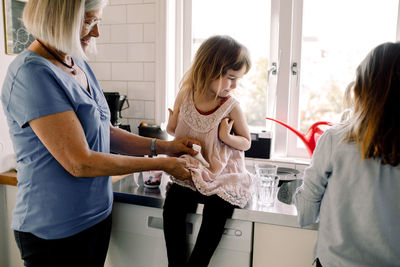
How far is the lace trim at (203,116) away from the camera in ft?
4.21

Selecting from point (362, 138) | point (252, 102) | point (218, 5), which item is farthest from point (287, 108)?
point (362, 138)

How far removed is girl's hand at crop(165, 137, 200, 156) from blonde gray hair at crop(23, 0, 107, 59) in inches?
20.1

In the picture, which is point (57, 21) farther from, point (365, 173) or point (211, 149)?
point (365, 173)

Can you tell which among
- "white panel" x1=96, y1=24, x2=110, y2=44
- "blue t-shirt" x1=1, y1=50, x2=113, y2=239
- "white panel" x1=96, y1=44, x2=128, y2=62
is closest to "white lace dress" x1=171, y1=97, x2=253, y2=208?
"blue t-shirt" x1=1, y1=50, x2=113, y2=239

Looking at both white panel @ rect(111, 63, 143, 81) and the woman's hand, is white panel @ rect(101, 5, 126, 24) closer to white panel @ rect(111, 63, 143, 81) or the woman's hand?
white panel @ rect(111, 63, 143, 81)

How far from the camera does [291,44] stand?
1831 mm

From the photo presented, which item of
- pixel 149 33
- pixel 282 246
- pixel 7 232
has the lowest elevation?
pixel 7 232

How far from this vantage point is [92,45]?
1149 millimetres

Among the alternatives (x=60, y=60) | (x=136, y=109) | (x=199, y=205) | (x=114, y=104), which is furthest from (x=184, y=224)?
(x=136, y=109)

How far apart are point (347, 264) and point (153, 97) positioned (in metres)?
1.37

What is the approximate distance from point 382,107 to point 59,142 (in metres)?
Answer: 0.83

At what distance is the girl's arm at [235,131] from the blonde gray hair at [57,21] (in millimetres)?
579

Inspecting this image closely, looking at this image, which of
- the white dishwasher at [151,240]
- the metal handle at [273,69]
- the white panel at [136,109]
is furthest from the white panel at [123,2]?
the white dishwasher at [151,240]

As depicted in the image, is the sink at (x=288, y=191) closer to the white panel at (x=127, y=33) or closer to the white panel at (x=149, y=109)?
the white panel at (x=149, y=109)
